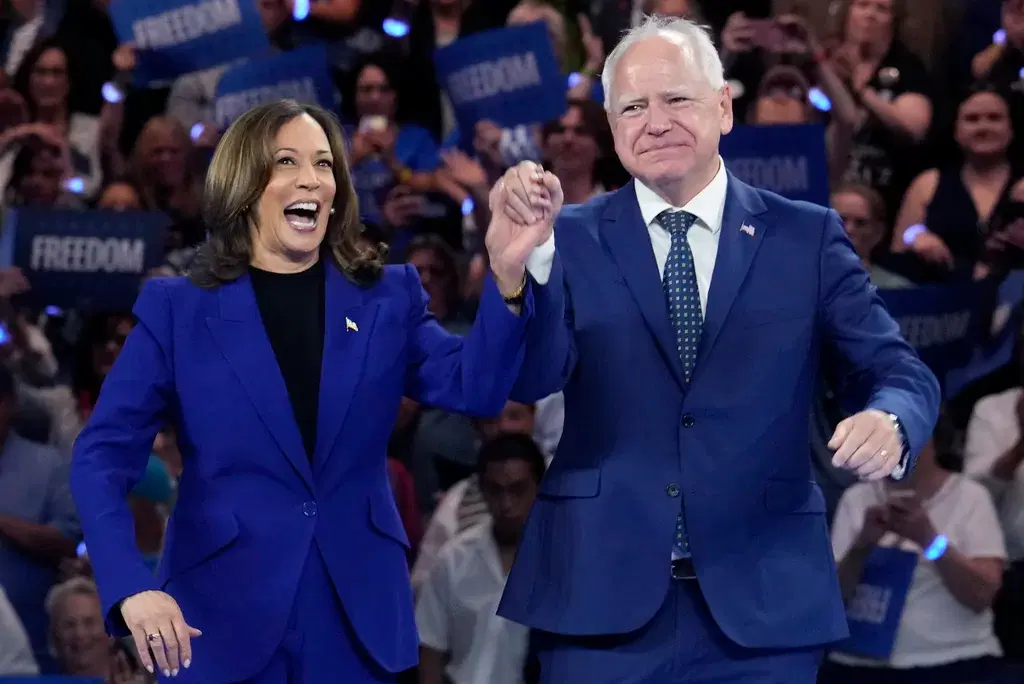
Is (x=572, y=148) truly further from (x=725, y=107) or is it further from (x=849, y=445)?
(x=849, y=445)

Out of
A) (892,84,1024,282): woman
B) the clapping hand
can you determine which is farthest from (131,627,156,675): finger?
(892,84,1024,282): woman

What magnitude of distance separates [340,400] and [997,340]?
2.18 meters

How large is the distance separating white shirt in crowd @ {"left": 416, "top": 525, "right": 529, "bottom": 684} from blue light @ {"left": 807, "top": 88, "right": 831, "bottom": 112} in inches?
56.2

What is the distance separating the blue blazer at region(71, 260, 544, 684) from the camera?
1.90 m

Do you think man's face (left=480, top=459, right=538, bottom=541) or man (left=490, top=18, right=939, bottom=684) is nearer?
man (left=490, top=18, right=939, bottom=684)

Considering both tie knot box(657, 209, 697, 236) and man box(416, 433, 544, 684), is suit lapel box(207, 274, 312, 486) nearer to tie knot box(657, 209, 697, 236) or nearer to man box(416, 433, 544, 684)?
tie knot box(657, 209, 697, 236)

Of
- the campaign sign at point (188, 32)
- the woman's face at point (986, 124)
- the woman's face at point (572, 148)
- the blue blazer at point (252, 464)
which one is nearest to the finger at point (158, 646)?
the blue blazer at point (252, 464)

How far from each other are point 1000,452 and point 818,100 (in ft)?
3.37

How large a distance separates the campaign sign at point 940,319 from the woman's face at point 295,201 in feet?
5.89

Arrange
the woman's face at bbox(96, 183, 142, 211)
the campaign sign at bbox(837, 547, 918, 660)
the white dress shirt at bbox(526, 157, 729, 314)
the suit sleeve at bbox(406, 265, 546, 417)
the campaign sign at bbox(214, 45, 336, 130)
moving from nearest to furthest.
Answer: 1. the suit sleeve at bbox(406, 265, 546, 417)
2. the white dress shirt at bbox(526, 157, 729, 314)
3. the campaign sign at bbox(837, 547, 918, 660)
4. the campaign sign at bbox(214, 45, 336, 130)
5. the woman's face at bbox(96, 183, 142, 211)

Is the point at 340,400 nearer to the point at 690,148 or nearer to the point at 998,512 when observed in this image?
the point at 690,148

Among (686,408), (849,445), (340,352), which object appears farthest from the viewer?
(340,352)

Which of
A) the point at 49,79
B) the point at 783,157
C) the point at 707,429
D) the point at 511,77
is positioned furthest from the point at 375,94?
the point at 707,429

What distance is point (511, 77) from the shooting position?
152 inches
